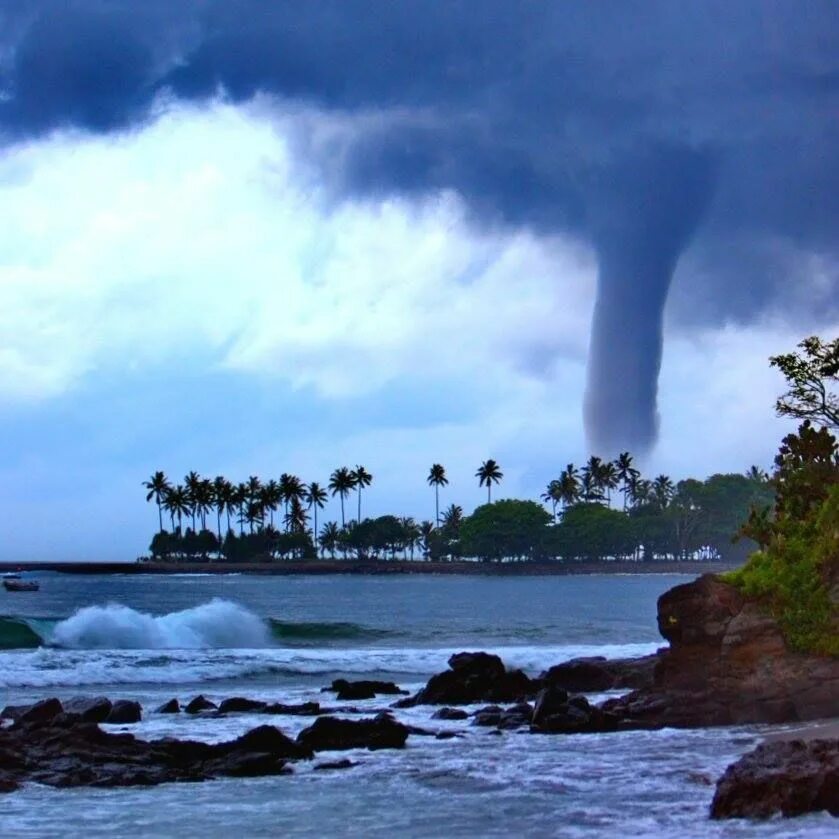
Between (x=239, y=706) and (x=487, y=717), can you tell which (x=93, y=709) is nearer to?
(x=239, y=706)

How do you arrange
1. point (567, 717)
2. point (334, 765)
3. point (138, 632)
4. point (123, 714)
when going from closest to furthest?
point (334, 765), point (567, 717), point (123, 714), point (138, 632)

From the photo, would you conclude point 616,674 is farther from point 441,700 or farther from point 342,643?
point 342,643

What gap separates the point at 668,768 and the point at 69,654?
29835 mm

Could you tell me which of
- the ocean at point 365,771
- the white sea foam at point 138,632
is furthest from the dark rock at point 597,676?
the white sea foam at point 138,632

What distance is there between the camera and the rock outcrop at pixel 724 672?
25.7 meters

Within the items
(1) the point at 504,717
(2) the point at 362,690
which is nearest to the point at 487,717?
(1) the point at 504,717

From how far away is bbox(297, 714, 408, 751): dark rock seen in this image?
22.0 metres

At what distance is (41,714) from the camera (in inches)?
939

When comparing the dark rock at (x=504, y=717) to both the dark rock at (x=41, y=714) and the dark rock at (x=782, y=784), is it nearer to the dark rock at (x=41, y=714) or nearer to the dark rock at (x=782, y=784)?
the dark rock at (x=41, y=714)

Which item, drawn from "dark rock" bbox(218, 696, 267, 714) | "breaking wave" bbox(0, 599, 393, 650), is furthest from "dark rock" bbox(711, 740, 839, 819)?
"breaking wave" bbox(0, 599, 393, 650)

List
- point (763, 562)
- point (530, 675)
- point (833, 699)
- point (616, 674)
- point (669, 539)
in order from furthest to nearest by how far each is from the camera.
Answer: point (669, 539) → point (530, 675) → point (616, 674) → point (763, 562) → point (833, 699)

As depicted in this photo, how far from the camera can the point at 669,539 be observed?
194 m

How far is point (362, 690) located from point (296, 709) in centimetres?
444

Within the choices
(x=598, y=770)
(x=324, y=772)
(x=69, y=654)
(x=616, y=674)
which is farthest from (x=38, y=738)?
(x=69, y=654)
